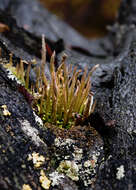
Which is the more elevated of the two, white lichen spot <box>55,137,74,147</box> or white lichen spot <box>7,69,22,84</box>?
white lichen spot <box>7,69,22,84</box>

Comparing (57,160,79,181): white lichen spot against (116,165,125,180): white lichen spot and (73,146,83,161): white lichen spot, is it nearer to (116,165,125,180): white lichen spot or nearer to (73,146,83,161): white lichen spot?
(73,146,83,161): white lichen spot

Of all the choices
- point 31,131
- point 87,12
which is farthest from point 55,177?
point 87,12

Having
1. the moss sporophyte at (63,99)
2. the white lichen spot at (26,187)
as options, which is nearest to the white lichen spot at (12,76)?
the moss sporophyte at (63,99)

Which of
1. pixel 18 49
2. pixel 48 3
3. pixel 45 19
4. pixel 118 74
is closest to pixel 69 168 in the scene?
pixel 118 74

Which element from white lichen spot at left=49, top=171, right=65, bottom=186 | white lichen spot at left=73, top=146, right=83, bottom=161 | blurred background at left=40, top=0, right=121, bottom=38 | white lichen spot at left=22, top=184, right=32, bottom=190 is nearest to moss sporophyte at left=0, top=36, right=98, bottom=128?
white lichen spot at left=73, top=146, right=83, bottom=161

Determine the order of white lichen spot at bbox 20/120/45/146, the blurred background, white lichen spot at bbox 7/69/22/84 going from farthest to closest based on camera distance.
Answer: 1. the blurred background
2. white lichen spot at bbox 7/69/22/84
3. white lichen spot at bbox 20/120/45/146

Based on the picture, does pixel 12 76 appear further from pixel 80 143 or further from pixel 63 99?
pixel 80 143
